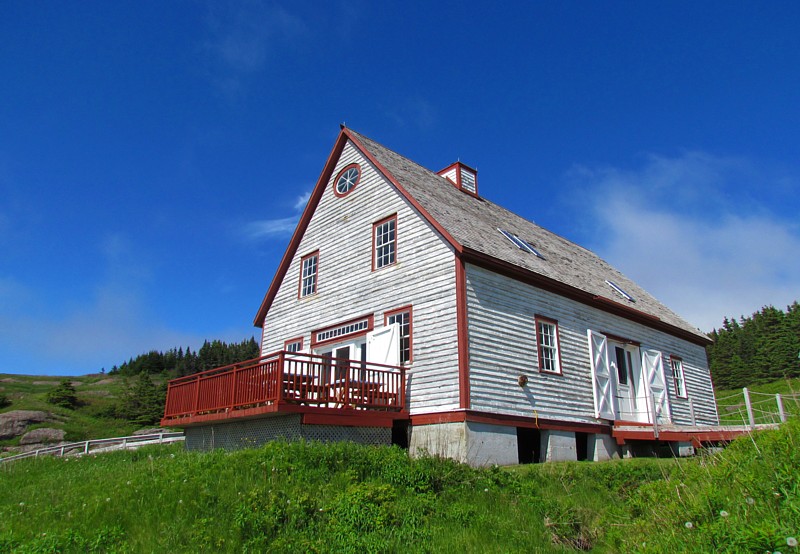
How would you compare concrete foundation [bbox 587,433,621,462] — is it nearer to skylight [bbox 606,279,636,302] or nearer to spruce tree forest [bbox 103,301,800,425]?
skylight [bbox 606,279,636,302]

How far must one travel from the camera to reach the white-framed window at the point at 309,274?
19828 millimetres

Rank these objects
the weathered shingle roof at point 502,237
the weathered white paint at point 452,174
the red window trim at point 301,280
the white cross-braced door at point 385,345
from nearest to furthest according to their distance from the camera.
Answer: the white cross-braced door at point 385,345
the weathered shingle roof at point 502,237
the red window trim at point 301,280
the weathered white paint at point 452,174

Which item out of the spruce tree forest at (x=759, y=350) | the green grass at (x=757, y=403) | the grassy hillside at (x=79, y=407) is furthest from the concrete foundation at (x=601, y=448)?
the spruce tree forest at (x=759, y=350)

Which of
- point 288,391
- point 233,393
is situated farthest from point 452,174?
point 288,391

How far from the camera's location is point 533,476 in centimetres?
1125

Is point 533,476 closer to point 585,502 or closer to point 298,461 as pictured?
point 585,502

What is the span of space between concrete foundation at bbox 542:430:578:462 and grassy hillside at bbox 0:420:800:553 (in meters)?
4.32

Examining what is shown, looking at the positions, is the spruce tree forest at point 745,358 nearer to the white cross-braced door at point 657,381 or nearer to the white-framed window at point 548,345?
the white cross-braced door at point 657,381

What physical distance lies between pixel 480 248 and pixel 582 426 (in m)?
5.99

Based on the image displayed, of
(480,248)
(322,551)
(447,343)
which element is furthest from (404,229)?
(322,551)

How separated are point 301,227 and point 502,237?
7192 millimetres

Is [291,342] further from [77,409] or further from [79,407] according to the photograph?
[79,407]

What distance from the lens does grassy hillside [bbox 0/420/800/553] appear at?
584 cm

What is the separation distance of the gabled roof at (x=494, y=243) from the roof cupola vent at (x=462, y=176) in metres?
0.54
